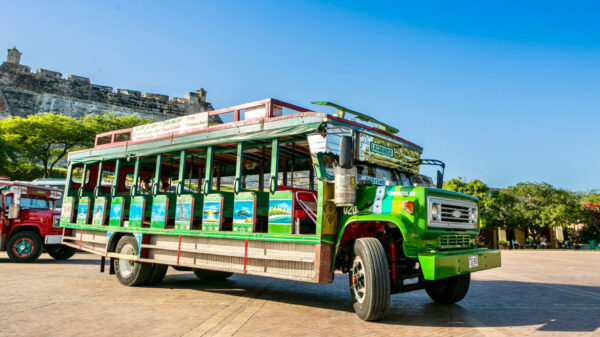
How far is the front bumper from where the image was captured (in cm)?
506

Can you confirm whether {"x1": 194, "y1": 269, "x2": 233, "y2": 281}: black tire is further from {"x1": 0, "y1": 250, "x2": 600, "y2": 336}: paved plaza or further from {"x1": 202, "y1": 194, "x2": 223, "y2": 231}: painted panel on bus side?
{"x1": 202, "y1": 194, "x2": 223, "y2": 231}: painted panel on bus side

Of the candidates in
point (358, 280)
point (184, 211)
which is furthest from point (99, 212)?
point (358, 280)

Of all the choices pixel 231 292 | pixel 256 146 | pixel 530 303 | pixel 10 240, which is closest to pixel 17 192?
pixel 10 240

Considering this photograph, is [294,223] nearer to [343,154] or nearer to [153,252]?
[343,154]

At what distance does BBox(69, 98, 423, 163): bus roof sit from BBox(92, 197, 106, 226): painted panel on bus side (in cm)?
105

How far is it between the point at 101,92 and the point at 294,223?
51259mm

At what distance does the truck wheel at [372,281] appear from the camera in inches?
205

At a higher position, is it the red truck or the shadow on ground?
the red truck

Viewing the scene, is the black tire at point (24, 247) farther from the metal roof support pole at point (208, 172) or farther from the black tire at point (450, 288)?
the black tire at point (450, 288)

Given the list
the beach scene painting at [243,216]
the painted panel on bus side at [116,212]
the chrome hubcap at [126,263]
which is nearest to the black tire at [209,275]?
the chrome hubcap at [126,263]

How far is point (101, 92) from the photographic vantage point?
5044cm

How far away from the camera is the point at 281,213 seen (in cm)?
637

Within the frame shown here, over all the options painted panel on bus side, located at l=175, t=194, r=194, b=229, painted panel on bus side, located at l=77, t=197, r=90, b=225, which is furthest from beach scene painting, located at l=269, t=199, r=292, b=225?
painted panel on bus side, located at l=77, t=197, r=90, b=225

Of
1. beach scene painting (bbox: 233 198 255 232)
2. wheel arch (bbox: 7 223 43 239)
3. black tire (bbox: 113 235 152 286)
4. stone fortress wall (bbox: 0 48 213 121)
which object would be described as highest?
stone fortress wall (bbox: 0 48 213 121)
